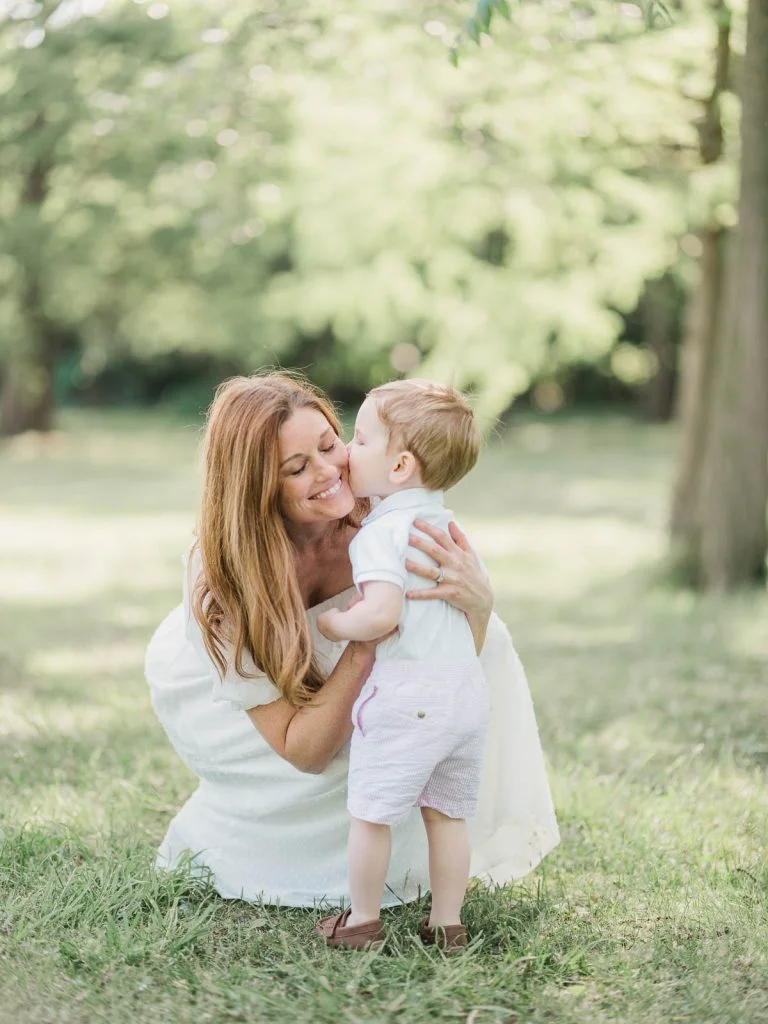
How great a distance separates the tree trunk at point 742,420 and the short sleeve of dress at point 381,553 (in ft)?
16.9

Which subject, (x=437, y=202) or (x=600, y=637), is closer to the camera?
(x=600, y=637)

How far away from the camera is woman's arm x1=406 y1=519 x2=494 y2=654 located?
282cm

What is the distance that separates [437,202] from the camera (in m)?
9.74

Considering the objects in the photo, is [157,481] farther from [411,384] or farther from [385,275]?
[411,384]

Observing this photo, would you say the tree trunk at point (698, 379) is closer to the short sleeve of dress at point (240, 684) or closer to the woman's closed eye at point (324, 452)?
the woman's closed eye at point (324, 452)

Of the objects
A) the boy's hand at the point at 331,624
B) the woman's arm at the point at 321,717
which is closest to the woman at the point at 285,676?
the woman's arm at the point at 321,717

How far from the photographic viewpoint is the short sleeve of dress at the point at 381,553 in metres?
2.72

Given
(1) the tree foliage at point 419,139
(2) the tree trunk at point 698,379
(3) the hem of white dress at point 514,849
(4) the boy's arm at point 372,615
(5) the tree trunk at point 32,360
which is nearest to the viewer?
(4) the boy's arm at point 372,615

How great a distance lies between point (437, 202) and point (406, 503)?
7302 millimetres

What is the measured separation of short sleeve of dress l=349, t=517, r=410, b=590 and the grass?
88 centimetres

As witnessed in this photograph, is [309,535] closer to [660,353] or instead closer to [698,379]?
[698,379]

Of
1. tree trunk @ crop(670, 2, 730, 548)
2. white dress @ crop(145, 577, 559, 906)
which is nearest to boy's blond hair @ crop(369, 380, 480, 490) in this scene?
white dress @ crop(145, 577, 559, 906)

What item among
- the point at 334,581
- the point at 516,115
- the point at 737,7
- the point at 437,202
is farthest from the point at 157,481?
the point at 334,581

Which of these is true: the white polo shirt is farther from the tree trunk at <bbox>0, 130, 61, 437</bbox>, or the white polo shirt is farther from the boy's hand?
the tree trunk at <bbox>0, 130, 61, 437</bbox>
